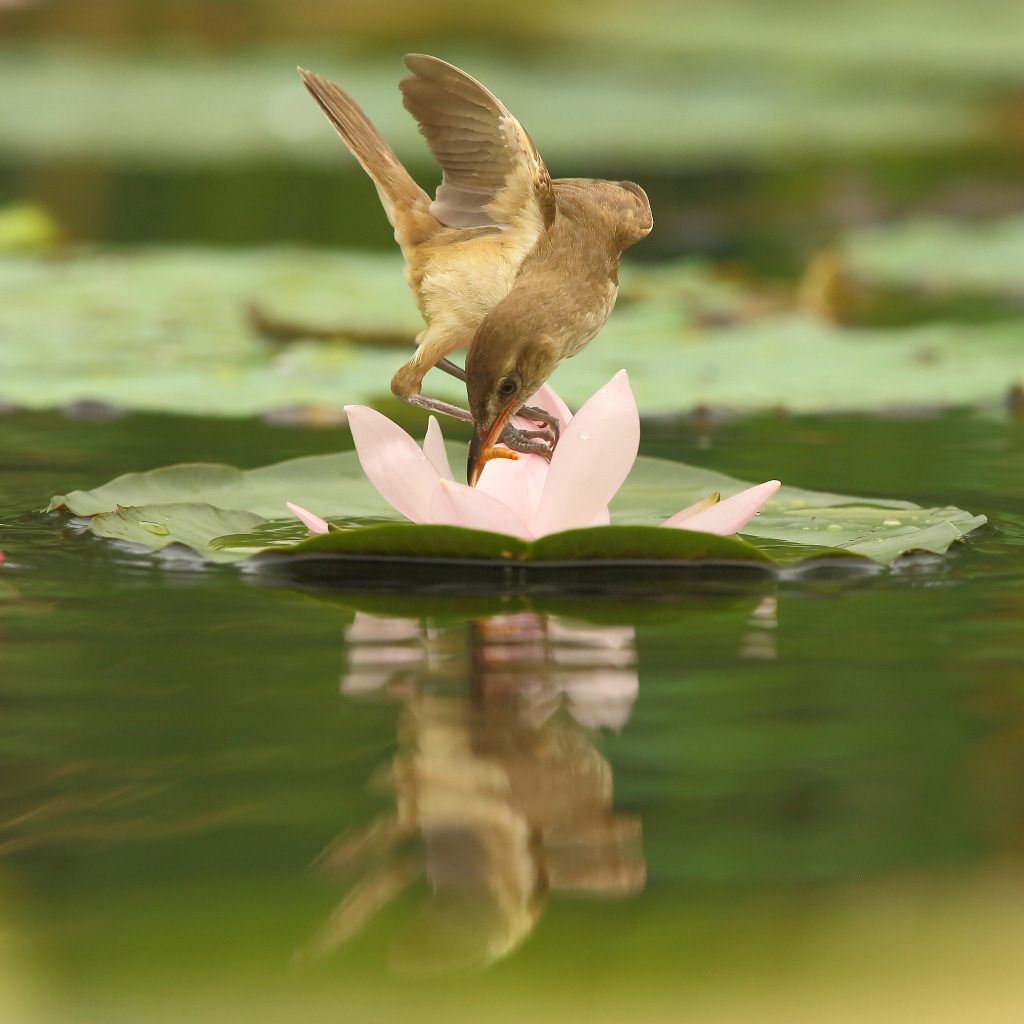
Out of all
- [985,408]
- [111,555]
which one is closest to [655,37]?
[985,408]

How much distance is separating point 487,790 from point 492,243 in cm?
206

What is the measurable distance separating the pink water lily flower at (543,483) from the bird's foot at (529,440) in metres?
0.38

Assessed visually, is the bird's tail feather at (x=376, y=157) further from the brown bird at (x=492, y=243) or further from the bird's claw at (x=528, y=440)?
the bird's claw at (x=528, y=440)

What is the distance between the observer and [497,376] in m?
2.80

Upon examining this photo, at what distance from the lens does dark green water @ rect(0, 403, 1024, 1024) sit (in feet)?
3.74

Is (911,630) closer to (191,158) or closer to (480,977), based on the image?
(480,977)

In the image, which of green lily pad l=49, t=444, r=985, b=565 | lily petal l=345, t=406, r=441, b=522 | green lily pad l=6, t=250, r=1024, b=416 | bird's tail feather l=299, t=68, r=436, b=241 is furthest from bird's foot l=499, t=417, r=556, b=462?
green lily pad l=6, t=250, r=1024, b=416

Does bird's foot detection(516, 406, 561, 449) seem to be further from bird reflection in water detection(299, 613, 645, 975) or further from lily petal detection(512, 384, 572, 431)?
bird reflection in water detection(299, 613, 645, 975)

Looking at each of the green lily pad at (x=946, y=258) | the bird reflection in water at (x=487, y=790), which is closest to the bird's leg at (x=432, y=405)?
the bird reflection in water at (x=487, y=790)

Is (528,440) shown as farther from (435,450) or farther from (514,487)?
(514,487)

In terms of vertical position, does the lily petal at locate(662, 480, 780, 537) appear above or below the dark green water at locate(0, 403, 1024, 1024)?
above

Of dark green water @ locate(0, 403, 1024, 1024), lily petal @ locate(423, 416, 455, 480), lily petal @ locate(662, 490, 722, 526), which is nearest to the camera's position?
dark green water @ locate(0, 403, 1024, 1024)

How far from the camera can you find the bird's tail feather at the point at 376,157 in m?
3.58

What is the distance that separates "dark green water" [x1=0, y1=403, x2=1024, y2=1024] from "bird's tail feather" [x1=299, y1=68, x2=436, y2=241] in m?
1.38
